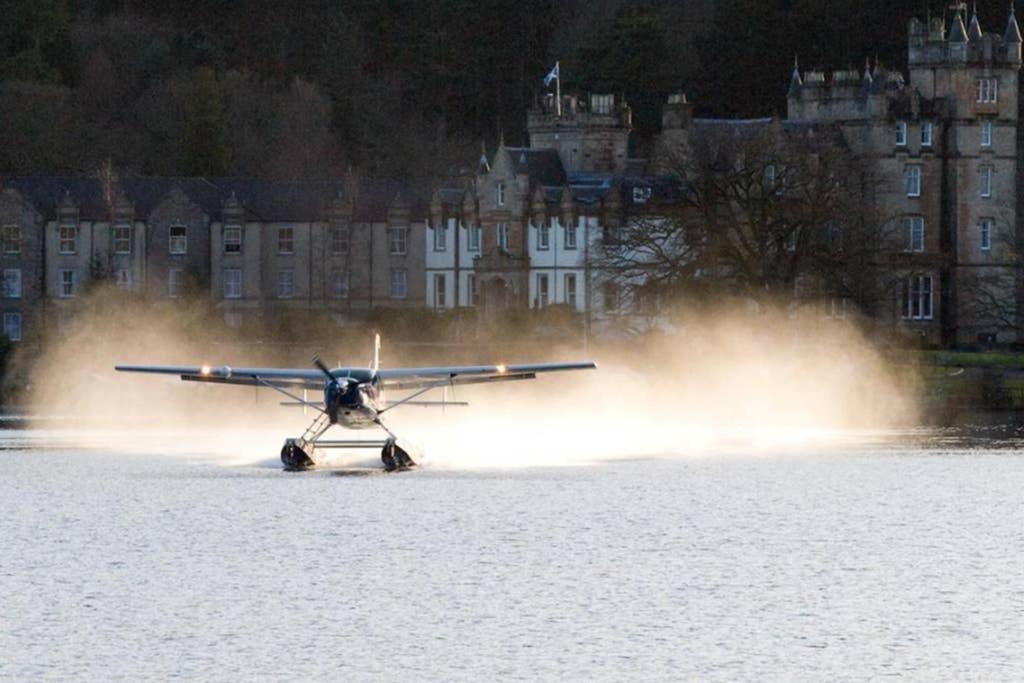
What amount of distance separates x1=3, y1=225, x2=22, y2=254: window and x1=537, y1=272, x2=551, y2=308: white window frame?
2527 centimetres

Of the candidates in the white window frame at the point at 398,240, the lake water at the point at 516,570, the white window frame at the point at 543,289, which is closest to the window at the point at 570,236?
the white window frame at the point at 543,289

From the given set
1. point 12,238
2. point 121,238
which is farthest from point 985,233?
point 12,238

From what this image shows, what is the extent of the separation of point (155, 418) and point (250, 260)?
33.5 meters

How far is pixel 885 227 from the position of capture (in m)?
133

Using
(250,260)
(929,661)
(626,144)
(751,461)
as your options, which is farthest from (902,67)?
(929,661)

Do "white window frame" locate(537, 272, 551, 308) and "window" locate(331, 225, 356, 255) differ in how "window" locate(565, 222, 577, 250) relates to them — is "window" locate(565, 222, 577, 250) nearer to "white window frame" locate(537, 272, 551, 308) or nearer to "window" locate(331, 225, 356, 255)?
"white window frame" locate(537, 272, 551, 308)

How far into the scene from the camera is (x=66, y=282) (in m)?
142

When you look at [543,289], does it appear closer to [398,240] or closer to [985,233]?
[398,240]

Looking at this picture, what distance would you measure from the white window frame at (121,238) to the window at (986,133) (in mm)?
41118

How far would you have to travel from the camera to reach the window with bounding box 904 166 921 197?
454ft

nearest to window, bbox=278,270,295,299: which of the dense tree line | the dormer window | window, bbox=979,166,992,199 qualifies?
the dense tree line

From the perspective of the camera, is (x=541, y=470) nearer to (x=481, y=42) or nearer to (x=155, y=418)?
(x=155, y=418)

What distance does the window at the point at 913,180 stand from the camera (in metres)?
138

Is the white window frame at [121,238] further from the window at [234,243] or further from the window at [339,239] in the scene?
the window at [339,239]
